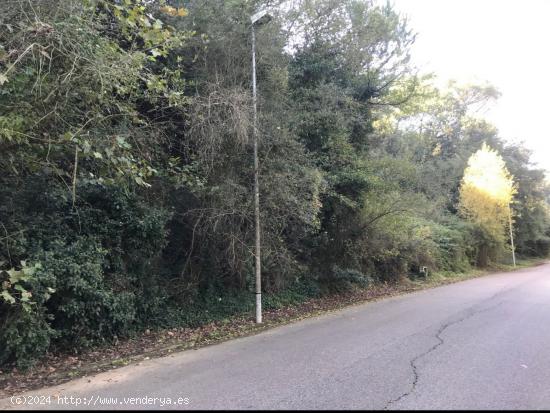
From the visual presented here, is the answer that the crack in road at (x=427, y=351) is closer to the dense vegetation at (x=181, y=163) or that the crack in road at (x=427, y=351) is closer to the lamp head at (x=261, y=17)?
the dense vegetation at (x=181, y=163)

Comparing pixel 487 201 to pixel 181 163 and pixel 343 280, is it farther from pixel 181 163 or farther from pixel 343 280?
pixel 181 163

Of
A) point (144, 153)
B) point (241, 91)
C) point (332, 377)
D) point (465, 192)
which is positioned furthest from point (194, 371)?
point (465, 192)

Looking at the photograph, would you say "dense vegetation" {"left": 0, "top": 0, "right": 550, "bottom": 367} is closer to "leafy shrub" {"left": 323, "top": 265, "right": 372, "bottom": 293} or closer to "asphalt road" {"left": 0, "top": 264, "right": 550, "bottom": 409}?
"leafy shrub" {"left": 323, "top": 265, "right": 372, "bottom": 293}

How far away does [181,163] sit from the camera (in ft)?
33.9

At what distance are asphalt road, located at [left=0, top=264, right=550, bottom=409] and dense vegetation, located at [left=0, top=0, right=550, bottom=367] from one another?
1746 mm

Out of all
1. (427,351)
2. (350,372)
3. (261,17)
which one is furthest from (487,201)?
(350,372)

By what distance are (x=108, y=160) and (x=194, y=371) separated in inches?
135

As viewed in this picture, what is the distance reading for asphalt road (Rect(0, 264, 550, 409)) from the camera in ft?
17.0

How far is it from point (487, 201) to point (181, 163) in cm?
2775

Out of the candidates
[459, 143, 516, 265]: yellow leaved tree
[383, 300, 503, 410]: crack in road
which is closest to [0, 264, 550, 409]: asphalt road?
[383, 300, 503, 410]: crack in road

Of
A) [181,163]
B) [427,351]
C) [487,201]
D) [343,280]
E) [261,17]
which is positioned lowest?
[427,351]

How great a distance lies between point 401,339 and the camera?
8281 mm

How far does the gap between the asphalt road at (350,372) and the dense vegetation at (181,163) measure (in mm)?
1746

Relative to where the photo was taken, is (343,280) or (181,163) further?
(343,280)
